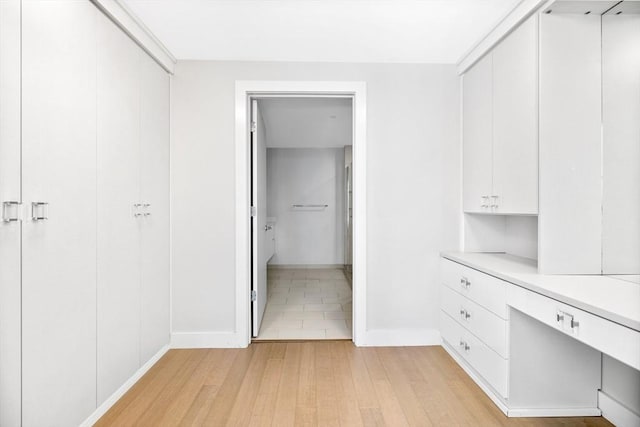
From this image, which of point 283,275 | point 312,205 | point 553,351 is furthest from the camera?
point 312,205

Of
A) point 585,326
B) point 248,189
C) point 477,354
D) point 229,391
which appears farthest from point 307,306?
point 585,326

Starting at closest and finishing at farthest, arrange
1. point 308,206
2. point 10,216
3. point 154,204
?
point 10,216, point 154,204, point 308,206

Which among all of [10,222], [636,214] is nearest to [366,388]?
[636,214]

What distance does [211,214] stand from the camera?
9.41 feet

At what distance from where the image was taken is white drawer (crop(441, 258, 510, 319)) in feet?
6.63

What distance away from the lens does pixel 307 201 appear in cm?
643

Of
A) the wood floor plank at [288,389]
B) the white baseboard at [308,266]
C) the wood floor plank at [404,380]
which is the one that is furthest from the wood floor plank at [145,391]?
the white baseboard at [308,266]

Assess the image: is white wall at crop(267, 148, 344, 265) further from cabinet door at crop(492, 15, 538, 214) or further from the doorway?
cabinet door at crop(492, 15, 538, 214)

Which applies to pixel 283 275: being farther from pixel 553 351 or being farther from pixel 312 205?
pixel 553 351

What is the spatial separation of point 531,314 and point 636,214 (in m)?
0.80

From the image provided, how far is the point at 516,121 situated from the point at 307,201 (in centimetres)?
451

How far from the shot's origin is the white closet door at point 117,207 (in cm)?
197

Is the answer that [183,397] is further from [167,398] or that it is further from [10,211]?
[10,211]

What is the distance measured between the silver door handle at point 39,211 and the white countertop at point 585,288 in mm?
2308
